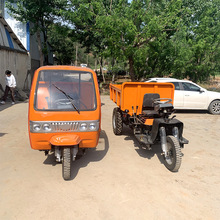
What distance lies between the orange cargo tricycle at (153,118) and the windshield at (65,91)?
5.19 ft

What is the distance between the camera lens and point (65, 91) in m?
4.14

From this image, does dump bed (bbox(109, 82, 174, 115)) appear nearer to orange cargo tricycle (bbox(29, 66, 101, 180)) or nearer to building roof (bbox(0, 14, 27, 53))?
orange cargo tricycle (bbox(29, 66, 101, 180))

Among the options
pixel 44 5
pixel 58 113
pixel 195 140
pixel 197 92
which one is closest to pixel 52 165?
pixel 58 113

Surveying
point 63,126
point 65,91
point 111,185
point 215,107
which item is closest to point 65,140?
point 63,126

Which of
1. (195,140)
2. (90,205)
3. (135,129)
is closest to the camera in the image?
(90,205)

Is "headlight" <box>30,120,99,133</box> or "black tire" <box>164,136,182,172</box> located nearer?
Result: "headlight" <box>30,120,99,133</box>

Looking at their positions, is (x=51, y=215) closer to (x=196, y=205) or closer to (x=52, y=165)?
(x=52, y=165)

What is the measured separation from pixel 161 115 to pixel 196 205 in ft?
7.53

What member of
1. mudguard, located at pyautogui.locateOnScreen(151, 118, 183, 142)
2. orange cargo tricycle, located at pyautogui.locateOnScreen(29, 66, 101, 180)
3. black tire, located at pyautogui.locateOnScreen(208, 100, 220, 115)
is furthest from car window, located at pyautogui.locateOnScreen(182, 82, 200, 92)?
orange cargo tricycle, located at pyautogui.locateOnScreen(29, 66, 101, 180)

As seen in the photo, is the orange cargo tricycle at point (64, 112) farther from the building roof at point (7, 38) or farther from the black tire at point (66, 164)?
the building roof at point (7, 38)

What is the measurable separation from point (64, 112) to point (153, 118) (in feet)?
8.61

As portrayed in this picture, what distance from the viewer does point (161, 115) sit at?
5.09 meters

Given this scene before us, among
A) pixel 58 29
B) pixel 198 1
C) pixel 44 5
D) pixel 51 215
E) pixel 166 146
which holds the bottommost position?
pixel 51 215

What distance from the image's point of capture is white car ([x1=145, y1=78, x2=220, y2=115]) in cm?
1002
